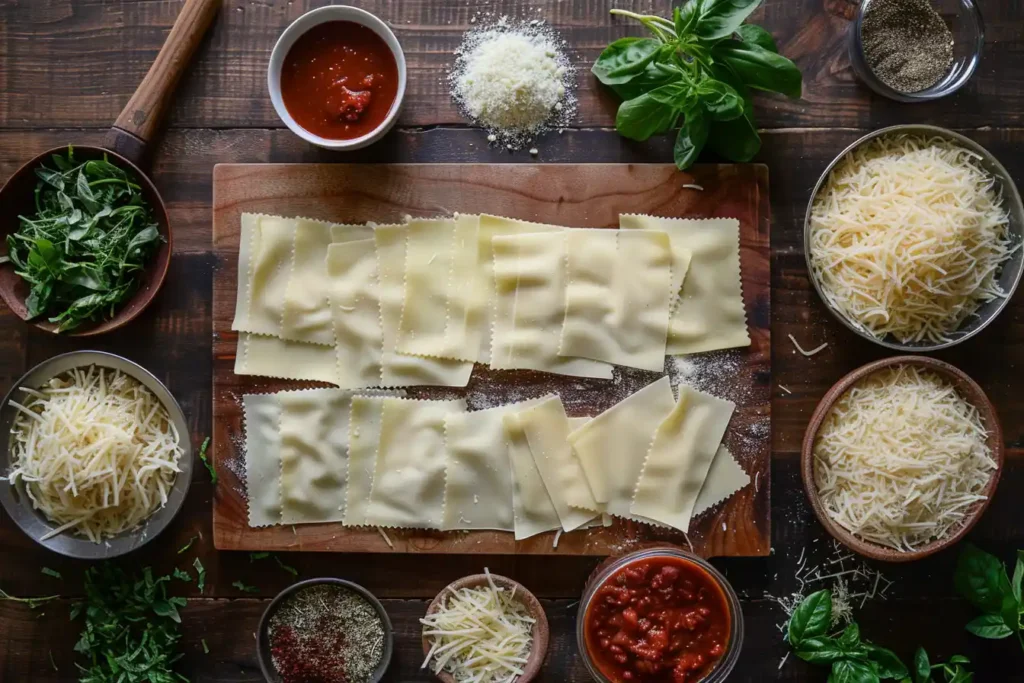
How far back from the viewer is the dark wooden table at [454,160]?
2979 millimetres

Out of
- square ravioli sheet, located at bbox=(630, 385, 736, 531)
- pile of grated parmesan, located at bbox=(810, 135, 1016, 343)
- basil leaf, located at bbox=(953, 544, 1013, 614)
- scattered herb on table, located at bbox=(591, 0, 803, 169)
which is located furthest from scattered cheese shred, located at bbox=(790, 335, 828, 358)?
basil leaf, located at bbox=(953, 544, 1013, 614)

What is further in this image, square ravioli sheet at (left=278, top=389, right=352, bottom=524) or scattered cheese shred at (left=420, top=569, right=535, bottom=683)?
square ravioli sheet at (left=278, top=389, right=352, bottom=524)

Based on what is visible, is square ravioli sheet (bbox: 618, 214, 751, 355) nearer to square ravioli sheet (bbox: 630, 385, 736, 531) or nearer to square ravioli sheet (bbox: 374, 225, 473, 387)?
square ravioli sheet (bbox: 630, 385, 736, 531)

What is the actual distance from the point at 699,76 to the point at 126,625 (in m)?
2.79

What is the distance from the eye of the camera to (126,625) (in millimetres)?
2969

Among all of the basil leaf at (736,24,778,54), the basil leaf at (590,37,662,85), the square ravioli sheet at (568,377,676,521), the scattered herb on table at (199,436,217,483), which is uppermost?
the basil leaf at (736,24,778,54)

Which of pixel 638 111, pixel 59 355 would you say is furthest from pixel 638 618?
pixel 59 355

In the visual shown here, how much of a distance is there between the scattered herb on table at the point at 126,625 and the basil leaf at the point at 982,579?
2756 mm

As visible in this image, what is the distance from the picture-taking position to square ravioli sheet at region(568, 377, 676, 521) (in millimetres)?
2895

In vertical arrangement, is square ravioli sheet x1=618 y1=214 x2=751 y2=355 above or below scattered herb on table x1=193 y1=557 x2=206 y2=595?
above

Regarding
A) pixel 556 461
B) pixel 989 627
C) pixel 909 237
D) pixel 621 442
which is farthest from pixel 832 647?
pixel 909 237

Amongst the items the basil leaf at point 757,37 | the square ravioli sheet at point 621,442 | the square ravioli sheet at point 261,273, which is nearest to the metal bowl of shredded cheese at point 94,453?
the square ravioli sheet at point 261,273

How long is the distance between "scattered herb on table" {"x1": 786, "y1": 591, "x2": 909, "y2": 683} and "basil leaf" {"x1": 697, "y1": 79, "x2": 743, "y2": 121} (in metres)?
1.66

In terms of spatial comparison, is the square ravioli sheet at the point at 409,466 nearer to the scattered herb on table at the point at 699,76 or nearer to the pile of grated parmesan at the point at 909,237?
the scattered herb on table at the point at 699,76
